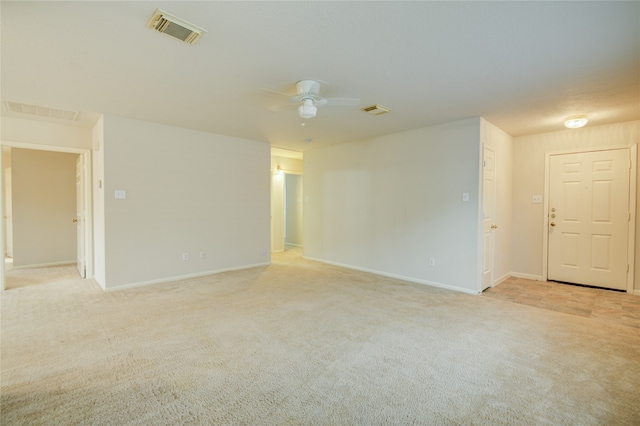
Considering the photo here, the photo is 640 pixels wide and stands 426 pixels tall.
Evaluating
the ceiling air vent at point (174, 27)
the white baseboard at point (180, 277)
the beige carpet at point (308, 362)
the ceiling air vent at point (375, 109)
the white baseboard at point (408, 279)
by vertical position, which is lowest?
the beige carpet at point (308, 362)

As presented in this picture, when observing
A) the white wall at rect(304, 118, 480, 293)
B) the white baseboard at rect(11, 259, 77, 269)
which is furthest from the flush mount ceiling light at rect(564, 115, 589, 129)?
the white baseboard at rect(11, 259, 77, 269)

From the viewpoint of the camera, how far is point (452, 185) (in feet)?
14.3

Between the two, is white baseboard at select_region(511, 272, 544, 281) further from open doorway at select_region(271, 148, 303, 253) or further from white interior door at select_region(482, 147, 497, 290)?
open doorway at select_region(271, 148, 303, 253)

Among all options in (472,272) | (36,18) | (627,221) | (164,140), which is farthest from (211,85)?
(627,221)

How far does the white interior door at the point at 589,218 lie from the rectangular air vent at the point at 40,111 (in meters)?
7.11

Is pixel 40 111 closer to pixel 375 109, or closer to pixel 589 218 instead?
pixel 375 109

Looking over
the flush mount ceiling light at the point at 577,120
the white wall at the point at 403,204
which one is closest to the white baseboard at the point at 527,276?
the white wall at the point at 403,204

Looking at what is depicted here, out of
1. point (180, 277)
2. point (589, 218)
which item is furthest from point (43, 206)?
point (589, 218)

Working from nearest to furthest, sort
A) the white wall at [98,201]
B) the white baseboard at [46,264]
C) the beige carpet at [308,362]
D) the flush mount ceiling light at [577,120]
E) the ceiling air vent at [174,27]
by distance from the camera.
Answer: the beige carpet at [308,362]
the ceiling air vent at [174,27]
the flush mount ceiling light at [577,120]
the white wall at [98,201]
the white baseboard at [46,264]

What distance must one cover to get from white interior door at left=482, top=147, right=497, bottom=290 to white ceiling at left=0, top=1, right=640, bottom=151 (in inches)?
27.4

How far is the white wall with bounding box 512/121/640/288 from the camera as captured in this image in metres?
4.62

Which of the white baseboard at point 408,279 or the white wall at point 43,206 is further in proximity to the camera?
the white wall at point 43,206

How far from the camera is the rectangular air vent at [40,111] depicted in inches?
145

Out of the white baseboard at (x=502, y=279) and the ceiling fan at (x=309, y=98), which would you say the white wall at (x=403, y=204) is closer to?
the white baseboard at (x=502, y=279)
